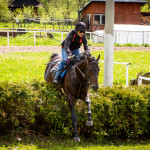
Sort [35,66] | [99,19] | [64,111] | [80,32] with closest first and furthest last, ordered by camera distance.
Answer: [64,111], [80,32], [35,66], [99,19]

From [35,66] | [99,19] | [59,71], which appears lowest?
[35,66]

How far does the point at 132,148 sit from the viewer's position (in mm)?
6117

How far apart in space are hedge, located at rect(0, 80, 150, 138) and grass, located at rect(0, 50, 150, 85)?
416cm

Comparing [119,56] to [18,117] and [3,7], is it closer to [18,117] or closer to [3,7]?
[18,117]

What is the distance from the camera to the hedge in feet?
21.2

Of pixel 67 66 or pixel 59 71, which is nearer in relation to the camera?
pixel 67 66

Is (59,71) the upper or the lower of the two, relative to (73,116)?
upper

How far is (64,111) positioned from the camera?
6.60 metres

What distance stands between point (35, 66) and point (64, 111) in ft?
28.3

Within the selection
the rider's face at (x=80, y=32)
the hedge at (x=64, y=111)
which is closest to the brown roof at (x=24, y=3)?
the rider's face at (x=80, y=32)

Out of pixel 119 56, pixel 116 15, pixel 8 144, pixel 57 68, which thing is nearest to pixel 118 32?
pixel 119 56

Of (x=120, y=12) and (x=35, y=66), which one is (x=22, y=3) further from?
(x=35, y=66)

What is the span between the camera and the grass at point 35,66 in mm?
12711

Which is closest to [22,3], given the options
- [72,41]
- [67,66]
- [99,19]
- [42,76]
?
[99,19]
